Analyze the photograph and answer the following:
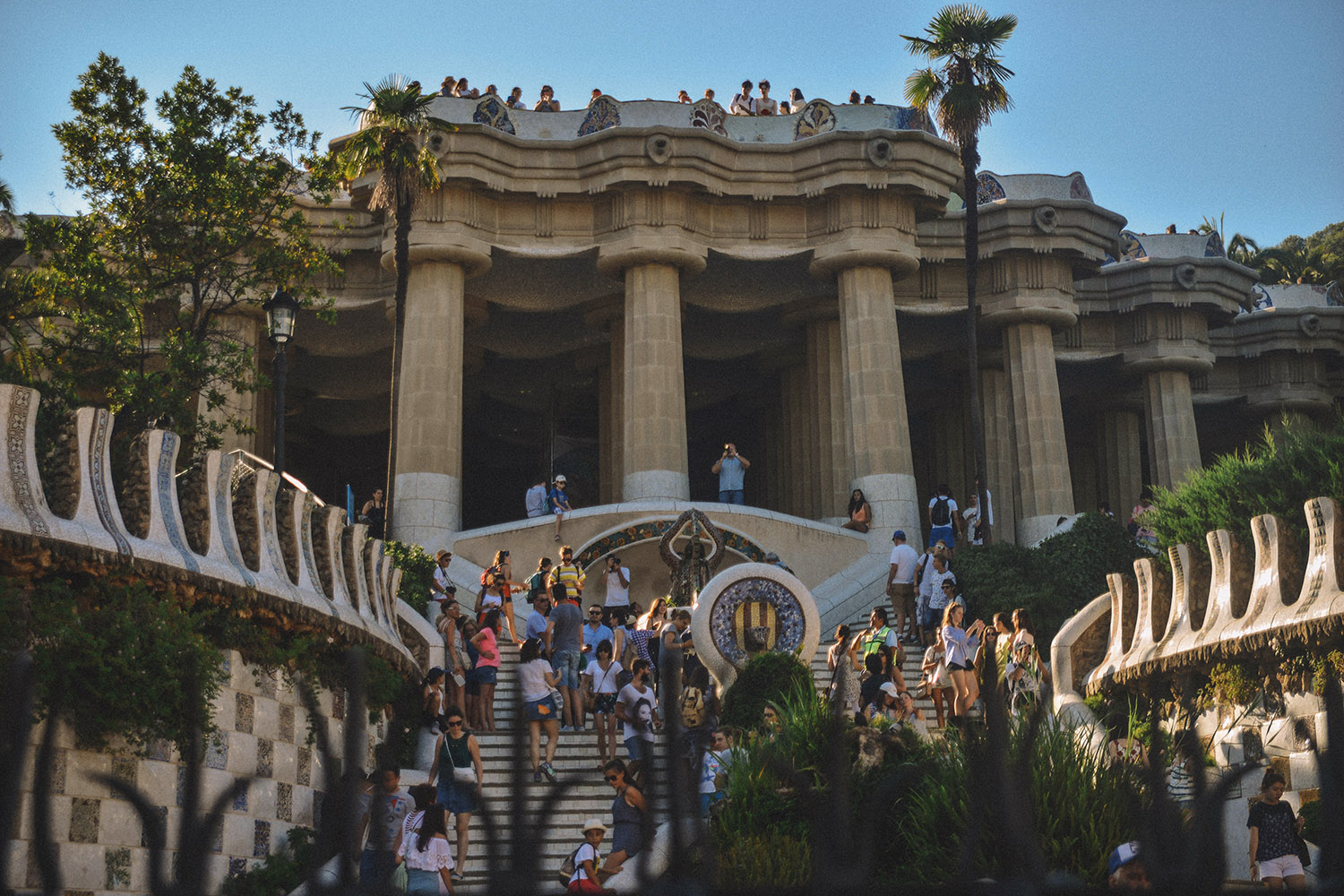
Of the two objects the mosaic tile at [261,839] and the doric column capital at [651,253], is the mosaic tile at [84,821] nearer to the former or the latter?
the mosaic tile at [261,839]

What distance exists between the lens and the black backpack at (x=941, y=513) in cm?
2867

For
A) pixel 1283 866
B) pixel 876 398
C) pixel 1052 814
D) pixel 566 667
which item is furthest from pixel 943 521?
pixel 1283 866

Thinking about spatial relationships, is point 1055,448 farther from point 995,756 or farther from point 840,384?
point 995,756

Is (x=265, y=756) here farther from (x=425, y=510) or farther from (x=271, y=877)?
(x=425, y=510)

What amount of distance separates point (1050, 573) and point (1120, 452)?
1822 cm

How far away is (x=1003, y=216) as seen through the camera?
35.7m

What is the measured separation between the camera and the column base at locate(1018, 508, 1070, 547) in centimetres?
3503

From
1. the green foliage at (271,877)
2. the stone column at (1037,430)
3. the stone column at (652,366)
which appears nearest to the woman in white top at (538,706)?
the green foliage at (271,877)

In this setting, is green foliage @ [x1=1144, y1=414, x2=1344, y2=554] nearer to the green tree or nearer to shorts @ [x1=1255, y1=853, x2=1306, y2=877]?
shorts @ [x1=1255, y1=853, x2=1306, y2=877]

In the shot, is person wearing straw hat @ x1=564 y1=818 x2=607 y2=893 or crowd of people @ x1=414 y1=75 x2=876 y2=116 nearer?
person wearing straw hat @ x1=564 y1=818 x2=607 y2=893

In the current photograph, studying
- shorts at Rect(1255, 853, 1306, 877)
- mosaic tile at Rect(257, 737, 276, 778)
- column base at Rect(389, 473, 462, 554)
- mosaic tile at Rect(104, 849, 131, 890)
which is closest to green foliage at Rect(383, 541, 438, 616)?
column base at Rect(389, 473, 462, 554)

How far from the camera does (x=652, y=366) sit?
1308 inches

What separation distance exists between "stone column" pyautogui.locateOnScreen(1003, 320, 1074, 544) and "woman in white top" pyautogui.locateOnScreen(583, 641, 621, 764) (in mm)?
19250

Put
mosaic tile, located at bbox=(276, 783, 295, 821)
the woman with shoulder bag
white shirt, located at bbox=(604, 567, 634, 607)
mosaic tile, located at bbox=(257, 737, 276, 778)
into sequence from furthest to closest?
1. white shirt, located at bbox=(604, 567, 634, 607)
2. mosaic tile, located at bbox=(276, 783, 295, 821)
3. mosaic tile, located at bbox=(257, 737, 276, 778)
4. the woman with shoulder bag
